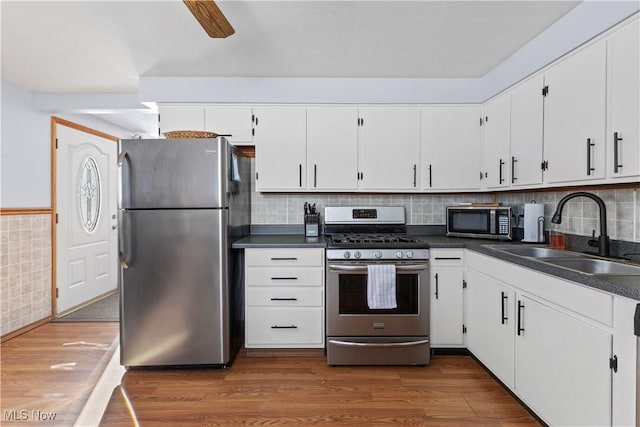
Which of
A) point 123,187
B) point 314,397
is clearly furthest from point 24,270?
point 314,397

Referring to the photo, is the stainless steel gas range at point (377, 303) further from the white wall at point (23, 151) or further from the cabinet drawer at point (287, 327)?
the white wall at point (23, 151)

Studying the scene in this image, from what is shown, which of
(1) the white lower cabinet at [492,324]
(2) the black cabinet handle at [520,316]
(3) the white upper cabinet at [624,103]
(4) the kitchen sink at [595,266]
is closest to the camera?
(3) the white upper cabinet at [624,103]

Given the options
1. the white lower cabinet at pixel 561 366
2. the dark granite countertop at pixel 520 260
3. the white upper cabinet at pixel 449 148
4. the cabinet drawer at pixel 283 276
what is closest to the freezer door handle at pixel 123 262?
the dark granite countertop at pixel 520 260

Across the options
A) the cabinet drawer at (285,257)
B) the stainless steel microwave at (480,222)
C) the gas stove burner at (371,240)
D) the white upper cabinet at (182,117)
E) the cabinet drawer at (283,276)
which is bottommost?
the cabinet drawer at (283,276)

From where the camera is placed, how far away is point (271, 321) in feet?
8.98

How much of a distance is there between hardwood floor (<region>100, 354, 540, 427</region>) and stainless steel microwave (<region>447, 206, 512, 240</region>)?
103 centimetres

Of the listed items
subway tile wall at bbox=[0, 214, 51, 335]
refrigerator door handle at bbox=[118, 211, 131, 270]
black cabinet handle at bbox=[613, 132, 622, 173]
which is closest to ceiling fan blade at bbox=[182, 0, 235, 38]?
refrigerator door handle at bbox=[118, 211, 131, 270]

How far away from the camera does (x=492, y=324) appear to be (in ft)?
7.57

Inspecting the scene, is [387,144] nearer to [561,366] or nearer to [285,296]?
[285,296]

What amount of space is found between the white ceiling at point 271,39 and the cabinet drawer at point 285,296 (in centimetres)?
182

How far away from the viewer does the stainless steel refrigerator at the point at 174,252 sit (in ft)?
8.16

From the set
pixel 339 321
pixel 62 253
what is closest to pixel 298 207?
pixel 339 321

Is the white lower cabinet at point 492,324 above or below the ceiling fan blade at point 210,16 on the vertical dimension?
below

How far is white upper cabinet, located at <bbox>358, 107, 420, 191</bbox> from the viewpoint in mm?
3098
